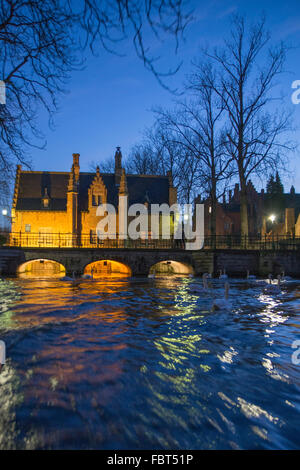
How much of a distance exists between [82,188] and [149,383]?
39.0 metres

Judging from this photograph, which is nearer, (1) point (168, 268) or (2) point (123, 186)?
(1) point (168, 268)

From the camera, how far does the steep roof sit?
4039cm

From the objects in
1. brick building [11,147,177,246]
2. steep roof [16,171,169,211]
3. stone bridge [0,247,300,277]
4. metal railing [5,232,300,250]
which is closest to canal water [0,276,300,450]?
stone bridge [0,247,300,277]

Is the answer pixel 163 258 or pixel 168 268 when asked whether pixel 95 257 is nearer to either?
pixel 163 258

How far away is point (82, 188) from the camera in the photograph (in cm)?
4181

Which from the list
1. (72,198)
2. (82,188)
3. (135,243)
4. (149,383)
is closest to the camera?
(149,383)

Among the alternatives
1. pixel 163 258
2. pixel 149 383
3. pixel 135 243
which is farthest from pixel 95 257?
pixel 149 383

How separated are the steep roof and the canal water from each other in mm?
32473

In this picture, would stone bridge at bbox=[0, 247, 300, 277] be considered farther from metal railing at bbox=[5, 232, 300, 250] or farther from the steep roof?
the steep roof

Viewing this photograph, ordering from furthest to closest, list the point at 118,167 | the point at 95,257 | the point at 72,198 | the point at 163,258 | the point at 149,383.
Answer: the point at 118,167 < the point at 72,198 < the point at 163,258 < the point at 95,257 < the point at 149,383

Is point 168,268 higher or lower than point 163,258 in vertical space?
lower
